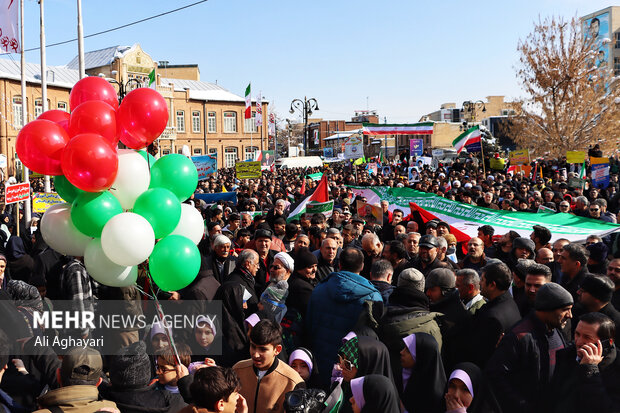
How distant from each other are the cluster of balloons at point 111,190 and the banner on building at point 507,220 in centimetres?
640

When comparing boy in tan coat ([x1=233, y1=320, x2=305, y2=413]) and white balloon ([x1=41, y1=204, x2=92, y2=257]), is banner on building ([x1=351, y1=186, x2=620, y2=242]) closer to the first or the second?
boy in tan coat ([x1=233, y1=320, x2=305, y2=413])

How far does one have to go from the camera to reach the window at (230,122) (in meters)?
59.5

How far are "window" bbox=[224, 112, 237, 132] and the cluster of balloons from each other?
55614mm

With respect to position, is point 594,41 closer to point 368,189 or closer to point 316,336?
point 368,189

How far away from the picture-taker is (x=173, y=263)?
14.8ft

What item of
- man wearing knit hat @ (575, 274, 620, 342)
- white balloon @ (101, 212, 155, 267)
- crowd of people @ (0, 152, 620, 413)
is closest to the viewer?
crowd of people @ (0, 152, 620, 413)

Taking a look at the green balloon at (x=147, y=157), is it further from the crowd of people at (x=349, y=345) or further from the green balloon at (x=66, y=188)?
the crowd of people at (x=349, y=345)

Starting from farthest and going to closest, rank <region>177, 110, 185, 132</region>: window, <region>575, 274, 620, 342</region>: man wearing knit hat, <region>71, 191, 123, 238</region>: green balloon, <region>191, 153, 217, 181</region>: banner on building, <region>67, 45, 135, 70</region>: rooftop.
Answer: <region>177, 110, 185, 132</region>: window, <region>67, 45, 135, 70</region>: rooftop, <region>191, 153, 217, 181</region>: banner on building, <region>71, 191, 123, 238</region>: green balloon, <region>575, 274, 620, 342</region>: man wearing knit hat

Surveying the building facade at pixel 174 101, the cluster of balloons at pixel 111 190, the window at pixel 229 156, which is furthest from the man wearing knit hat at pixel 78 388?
the window at pixel 229 156

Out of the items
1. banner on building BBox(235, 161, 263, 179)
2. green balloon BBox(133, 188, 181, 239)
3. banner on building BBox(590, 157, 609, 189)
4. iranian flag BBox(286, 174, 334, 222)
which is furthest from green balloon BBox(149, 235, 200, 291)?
banner on building BBox(235, 161, 263, 179)

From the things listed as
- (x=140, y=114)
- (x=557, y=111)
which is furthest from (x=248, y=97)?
(x=140, y=114)

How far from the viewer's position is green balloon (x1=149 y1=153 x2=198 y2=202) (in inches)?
197

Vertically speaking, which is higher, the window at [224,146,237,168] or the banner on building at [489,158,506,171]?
the window at [224,146,237,168]

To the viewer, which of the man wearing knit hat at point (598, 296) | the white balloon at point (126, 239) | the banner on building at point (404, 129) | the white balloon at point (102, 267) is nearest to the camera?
the man wearing knit hat at point (598, 296)
